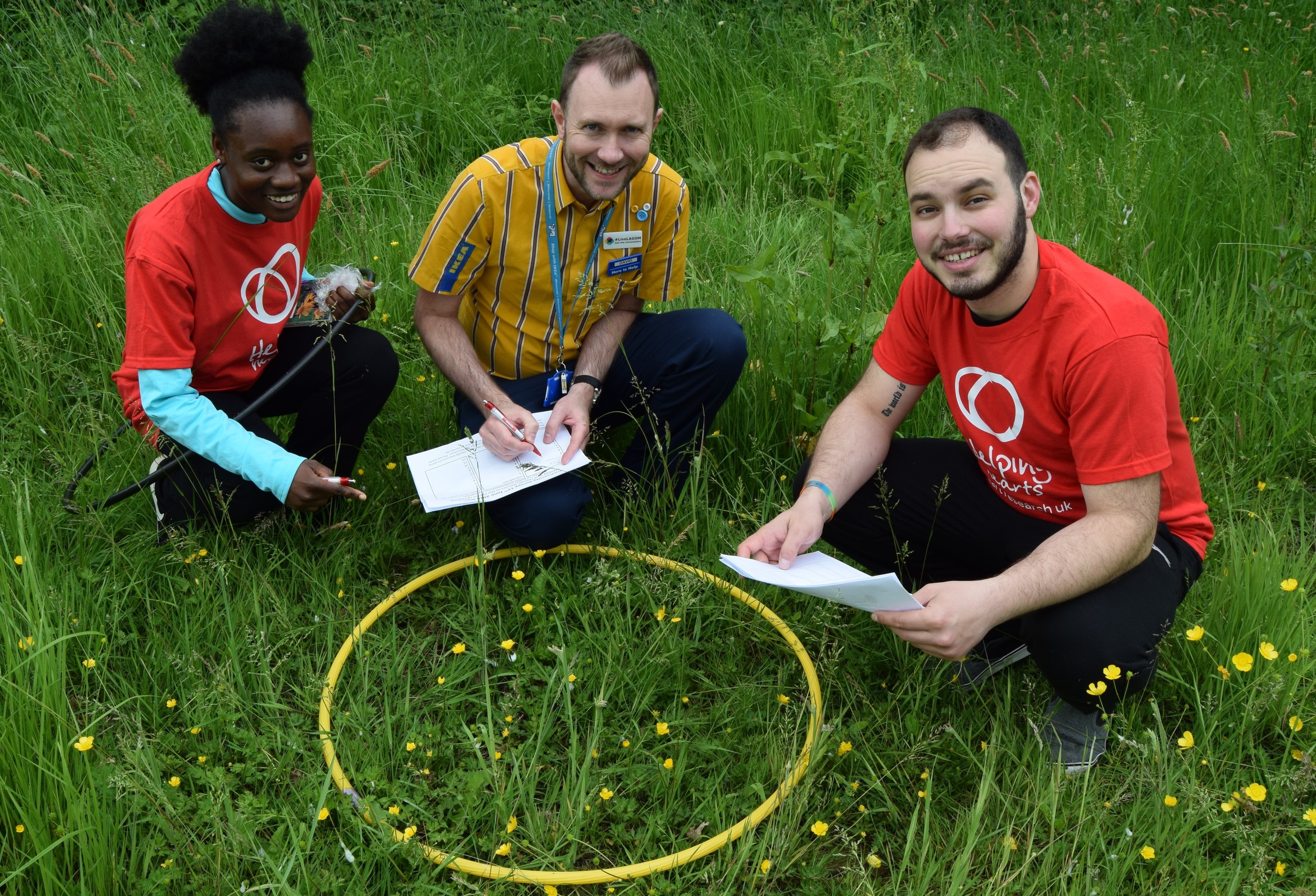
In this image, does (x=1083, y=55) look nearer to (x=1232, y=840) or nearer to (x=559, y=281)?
(x=559, y=281)

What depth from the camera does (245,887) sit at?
212 centimetres

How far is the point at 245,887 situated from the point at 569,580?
1219mm

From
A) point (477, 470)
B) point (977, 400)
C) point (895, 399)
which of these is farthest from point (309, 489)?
point (977, 400)

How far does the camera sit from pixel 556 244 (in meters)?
3.11

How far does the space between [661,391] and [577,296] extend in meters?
0.43

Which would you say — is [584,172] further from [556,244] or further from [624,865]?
[624,865]

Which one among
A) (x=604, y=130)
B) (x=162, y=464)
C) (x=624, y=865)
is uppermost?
(x=604, y=130)

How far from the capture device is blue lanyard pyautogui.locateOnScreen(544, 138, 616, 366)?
3025mm

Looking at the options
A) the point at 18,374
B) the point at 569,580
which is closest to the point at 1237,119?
the point at 569,580

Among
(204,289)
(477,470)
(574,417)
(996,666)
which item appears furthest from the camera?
(574,417)

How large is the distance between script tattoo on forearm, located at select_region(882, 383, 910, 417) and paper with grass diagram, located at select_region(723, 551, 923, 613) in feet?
1.93

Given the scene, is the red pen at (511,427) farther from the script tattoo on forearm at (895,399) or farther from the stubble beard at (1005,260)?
the stubble beard at (1005,260)

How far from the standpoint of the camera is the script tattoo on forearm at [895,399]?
2.80 meters

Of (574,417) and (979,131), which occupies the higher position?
(979,131)
